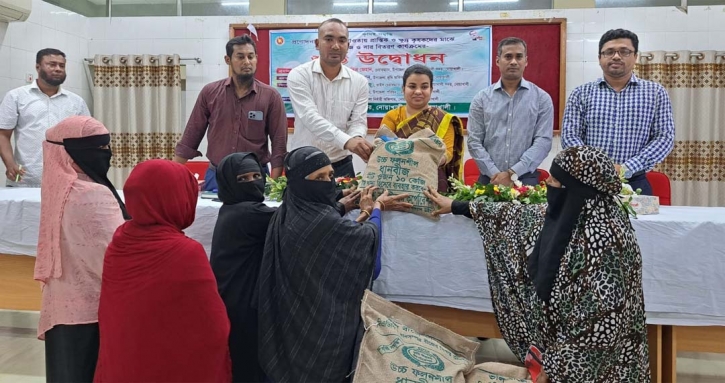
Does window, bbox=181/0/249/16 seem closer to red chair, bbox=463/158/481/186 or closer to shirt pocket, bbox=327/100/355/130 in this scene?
red chair, bbox=463/158/481/186

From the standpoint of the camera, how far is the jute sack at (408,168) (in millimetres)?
2594

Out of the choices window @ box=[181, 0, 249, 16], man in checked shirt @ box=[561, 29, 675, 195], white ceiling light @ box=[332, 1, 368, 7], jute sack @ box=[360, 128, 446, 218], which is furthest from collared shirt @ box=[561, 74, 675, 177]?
window @ box=[181, 0, 249, 16]

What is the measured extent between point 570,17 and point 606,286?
175 inches

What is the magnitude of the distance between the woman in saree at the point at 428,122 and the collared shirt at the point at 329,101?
499 millimetres

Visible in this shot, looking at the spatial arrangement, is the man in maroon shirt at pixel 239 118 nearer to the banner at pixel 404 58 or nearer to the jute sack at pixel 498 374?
the jute sack at pixel 498 374

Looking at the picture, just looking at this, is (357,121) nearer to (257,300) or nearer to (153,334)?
(257,300)

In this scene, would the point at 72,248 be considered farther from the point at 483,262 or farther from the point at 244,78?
the point at 244,78

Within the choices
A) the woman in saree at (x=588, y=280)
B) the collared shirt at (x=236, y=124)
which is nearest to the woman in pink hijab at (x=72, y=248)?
the collared shirt at (x=236, y=124)

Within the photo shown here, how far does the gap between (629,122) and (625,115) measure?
4 centimetres

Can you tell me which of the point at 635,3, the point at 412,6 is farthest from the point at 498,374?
the point at 635,3

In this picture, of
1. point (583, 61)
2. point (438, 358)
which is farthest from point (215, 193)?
point (583, 61)

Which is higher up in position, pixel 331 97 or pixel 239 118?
pixel 331 97

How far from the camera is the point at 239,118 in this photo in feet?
11.8

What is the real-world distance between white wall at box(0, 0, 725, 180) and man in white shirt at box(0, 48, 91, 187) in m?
0.68
